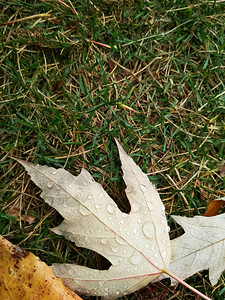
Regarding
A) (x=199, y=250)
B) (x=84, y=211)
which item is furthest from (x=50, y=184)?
(x=199, y=250)

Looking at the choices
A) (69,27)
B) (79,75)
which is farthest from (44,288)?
(69,27)

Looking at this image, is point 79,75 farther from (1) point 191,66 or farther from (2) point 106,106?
(1) point 191,66

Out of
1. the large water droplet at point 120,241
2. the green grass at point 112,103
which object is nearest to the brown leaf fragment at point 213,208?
the green grass at point 112,103

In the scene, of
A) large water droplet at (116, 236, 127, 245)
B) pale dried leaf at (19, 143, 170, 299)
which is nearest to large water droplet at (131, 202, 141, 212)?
pale dried leaf at (19, 143, 170, 299)

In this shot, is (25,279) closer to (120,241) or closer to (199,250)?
(120,241)

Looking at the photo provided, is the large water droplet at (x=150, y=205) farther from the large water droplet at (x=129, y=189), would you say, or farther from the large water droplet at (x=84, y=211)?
the large water droplet at (x=84, y=211)

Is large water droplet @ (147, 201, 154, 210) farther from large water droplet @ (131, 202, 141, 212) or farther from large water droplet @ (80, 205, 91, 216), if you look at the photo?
large water droplet @ (80, 205, 91, 216)
